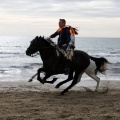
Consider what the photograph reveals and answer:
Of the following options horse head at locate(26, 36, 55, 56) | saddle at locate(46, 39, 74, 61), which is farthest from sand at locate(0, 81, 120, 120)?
horse head at locate(26, 36, 55, 56)

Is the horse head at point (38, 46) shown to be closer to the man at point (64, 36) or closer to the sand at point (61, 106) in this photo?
the man at point (64, 36)

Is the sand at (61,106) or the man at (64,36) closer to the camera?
the sand at (61,106)

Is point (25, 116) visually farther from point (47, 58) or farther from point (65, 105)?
point (47, 58)

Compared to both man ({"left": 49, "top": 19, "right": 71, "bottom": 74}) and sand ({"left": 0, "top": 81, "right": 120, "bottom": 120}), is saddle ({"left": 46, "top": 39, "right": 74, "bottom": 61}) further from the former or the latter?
sand ({"left": 0, "top": 81, "right": 120, "bottom": 120})

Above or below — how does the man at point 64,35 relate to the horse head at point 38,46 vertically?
above

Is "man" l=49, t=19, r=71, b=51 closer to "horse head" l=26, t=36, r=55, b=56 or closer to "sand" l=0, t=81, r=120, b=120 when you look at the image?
"horse head" l=26, t=36, r=55, b=56

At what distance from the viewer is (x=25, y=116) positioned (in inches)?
307

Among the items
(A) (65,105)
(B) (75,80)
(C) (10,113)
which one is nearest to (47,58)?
(B) (75,80)

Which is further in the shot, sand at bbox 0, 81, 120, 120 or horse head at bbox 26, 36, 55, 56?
horse head at bbox 26, 36, 55, 56

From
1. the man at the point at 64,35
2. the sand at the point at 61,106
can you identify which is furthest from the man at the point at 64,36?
the sand at the point at 61,106

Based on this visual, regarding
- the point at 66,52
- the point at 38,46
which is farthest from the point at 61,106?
the point at 38,46

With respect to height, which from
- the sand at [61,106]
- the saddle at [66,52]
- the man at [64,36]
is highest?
the man at [64,36]

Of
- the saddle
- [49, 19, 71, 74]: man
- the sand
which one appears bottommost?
the sand

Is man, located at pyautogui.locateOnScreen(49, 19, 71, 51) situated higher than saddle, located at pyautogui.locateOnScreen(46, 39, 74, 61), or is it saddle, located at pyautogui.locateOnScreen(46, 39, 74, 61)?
man, located at pyautogui.locateOnScreen(49, 19, 71, 51)
